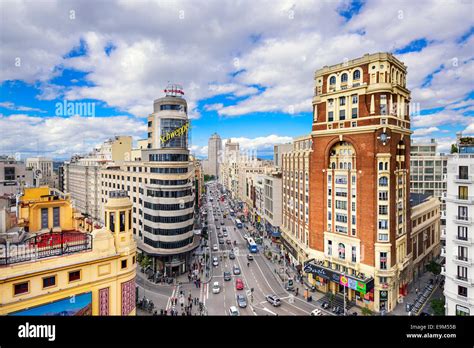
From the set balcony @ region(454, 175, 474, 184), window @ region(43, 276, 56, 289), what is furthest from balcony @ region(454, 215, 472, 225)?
window @ region(43, 276, 56, 289)

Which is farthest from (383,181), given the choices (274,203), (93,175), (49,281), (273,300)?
(93,175)

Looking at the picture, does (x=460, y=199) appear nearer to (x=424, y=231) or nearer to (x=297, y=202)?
(x=424, y=231)

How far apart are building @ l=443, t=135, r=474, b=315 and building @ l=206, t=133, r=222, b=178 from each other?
22.8 metres

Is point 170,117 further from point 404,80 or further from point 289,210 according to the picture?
point 404,80

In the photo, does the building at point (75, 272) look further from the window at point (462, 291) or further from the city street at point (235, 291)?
the window at point (462, 291)

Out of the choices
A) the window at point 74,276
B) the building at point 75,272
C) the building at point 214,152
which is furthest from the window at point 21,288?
the building at point 214,152

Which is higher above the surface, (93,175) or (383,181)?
Answer: (93,175)

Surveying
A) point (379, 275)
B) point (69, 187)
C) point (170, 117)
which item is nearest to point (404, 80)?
point (379, 275)

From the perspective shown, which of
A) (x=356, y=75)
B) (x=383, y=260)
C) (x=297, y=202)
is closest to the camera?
(x=383, y=260)

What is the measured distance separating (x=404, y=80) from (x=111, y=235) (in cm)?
1500

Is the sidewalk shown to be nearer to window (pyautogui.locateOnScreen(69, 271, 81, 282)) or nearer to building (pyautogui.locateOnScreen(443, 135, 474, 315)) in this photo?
building (pyautogui.locateOnScreen(443, 135, 474, 315))

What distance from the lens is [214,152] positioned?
43.0m

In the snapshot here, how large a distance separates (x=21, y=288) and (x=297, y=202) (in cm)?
1509

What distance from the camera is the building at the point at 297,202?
15913 mm
